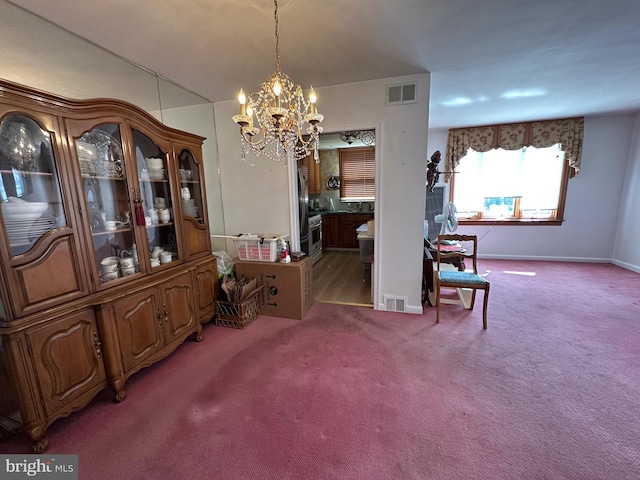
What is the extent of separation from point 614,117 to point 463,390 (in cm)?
541

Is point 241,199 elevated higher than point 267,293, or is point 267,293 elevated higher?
point 241,199

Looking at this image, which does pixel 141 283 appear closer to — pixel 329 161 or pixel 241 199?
pixel 241 199

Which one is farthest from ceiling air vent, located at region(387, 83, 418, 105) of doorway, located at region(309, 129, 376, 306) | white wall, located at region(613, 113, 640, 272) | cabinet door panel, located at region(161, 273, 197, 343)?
white wall, located at region(613, 113, 640, 272)

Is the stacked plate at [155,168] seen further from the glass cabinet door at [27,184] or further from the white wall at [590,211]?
the white wall at [590,211]

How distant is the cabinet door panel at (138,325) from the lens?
1753mm

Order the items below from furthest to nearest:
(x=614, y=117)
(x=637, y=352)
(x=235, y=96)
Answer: (x=614, y=117) < (x=235, y=96) < (x=637, y=352)

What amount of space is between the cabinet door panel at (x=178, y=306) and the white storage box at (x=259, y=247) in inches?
29.8

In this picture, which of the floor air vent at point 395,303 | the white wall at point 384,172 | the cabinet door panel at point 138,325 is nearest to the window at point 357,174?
the white wall at point 384,172

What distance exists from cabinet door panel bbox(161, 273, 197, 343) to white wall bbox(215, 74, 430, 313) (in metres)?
1.30

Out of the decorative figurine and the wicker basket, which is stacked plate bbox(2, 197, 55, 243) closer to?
the wicker basket

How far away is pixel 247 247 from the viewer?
2.95 m

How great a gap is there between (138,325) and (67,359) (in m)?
0.40

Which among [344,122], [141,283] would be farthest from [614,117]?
[141,283]

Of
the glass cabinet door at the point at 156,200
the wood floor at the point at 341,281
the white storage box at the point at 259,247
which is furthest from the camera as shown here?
the wood floor at the point at 341,281
